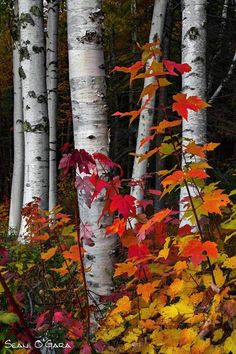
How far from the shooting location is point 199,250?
159 cm

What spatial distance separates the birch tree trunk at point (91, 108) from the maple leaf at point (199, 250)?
107cm

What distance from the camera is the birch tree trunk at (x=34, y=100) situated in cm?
544

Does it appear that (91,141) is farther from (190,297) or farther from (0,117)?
(0,117)

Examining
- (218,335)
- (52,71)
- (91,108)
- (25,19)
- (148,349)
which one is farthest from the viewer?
(52,71)

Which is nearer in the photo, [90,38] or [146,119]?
[90,38]

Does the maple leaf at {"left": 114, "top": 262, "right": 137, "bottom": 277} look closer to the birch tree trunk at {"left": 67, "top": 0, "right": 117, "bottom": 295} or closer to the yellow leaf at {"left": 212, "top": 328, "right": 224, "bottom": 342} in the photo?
the yellow leaf at {"left": 212, "top": 328, "right": 224, "bottom": 342}

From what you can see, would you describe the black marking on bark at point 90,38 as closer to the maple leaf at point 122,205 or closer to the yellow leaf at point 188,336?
the maple leaf at point 122,205

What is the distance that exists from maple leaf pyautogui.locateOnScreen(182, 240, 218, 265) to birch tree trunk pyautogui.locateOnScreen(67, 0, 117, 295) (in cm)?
107

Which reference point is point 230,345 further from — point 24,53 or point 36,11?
point 36,11

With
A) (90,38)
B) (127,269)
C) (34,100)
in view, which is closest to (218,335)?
(127,269)

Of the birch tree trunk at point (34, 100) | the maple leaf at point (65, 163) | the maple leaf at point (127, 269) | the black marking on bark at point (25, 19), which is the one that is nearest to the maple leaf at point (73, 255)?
the maple leaf at point (127, 269)

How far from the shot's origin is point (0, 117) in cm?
2117

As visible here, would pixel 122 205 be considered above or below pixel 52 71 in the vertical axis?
below

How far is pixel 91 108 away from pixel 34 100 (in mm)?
3079
